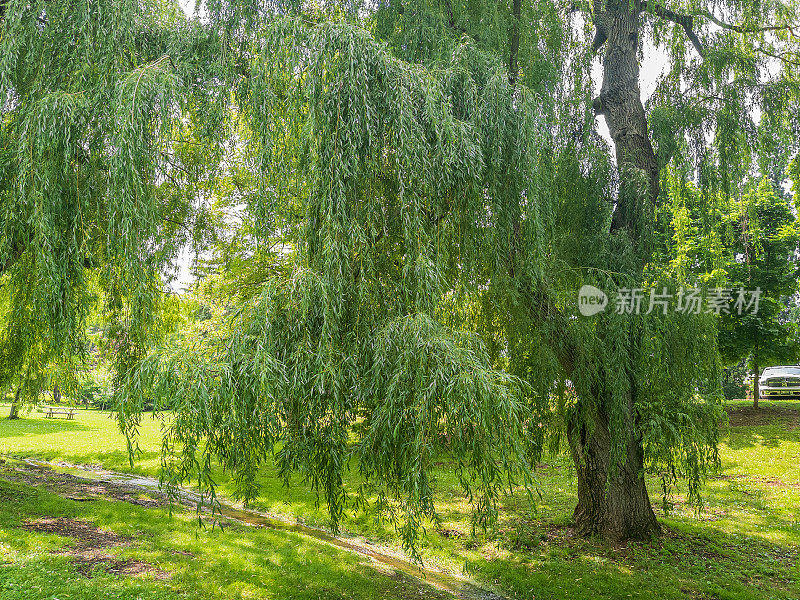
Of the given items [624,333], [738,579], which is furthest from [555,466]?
[624,333]

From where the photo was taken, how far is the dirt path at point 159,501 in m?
7.57

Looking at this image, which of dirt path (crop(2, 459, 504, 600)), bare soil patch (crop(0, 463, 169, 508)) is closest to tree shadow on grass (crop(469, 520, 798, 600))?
dirt path (crop(2, 459, 504, 600))

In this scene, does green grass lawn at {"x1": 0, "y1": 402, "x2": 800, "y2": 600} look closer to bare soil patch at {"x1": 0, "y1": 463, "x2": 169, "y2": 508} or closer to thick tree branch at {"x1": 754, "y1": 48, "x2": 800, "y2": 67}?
bare soil patch at {"x1": 0, "y1": 463, "x2": 169, "y2": 508}

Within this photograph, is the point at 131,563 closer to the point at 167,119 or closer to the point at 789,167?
the point at 167,119

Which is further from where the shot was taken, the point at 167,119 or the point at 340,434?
the point at 167,119

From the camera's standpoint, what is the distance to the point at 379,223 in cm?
533

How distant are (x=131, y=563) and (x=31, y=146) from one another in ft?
17.7

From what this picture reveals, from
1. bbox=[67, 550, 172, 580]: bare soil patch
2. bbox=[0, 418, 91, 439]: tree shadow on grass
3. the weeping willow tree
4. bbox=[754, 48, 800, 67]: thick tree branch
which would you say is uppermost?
bbox=[754, 48, 800, 67]: thick tree branch

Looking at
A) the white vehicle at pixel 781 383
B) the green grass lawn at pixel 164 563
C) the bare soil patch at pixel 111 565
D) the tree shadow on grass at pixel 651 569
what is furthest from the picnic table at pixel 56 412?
the white vehicle at pixel 781 383

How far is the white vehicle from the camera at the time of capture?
810 inches

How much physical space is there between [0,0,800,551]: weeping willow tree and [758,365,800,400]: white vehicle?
54.8ft

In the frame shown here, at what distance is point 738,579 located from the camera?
7484 mm

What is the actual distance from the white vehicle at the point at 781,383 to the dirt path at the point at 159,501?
19.1m

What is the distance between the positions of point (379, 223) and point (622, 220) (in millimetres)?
4379
